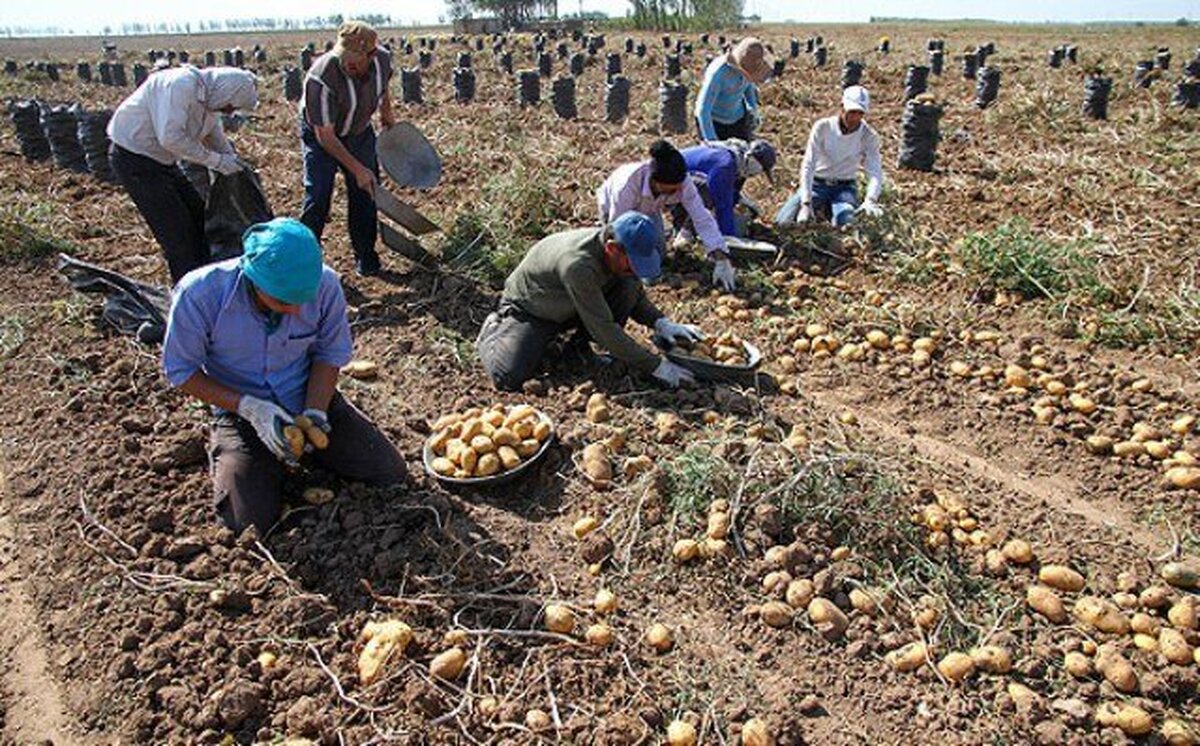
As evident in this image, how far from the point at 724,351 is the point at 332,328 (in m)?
1.81

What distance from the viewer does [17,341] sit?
4703 millimetres

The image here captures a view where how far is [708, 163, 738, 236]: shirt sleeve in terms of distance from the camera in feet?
17.6

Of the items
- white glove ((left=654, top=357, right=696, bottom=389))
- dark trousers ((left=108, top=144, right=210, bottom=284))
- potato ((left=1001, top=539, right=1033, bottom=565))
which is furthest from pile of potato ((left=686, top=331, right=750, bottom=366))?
dark trousers ((left=108, top=144, right=210, bottom=284))

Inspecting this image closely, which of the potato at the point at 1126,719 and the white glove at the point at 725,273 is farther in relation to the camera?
the white glove at the point at 725,273

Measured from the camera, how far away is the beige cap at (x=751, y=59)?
565cm

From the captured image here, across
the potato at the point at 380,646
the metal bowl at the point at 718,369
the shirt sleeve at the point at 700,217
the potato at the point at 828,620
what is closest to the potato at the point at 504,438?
the potato at the point at 380,646

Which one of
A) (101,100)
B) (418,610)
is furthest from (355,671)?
(101,100)

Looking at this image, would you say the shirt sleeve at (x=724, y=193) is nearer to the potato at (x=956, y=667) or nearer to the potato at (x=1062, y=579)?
the potato at (x=1062, y=579)

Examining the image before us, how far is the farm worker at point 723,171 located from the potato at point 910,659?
3526 mm

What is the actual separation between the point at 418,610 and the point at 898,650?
1.48 meters

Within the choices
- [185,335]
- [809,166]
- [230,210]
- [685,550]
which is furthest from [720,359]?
[230,210]

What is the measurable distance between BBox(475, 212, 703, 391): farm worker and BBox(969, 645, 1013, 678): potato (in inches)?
68.9

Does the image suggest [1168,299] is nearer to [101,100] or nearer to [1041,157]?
[1041,157]

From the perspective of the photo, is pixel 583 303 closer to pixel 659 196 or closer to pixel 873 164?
pixel 659 196
